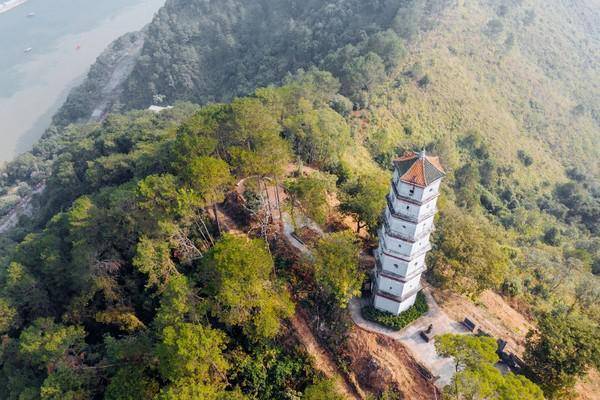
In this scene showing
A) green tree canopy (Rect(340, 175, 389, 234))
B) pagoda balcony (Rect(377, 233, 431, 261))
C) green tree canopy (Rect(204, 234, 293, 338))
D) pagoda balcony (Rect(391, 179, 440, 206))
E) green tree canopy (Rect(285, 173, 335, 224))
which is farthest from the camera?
green tree canopy (Rect(285, 173, 335, 224))

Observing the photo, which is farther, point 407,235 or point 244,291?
point 244,291

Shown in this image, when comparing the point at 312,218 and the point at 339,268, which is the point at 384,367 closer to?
the point at 339,268

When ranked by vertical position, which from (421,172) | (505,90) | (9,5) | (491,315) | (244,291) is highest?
(421,172)

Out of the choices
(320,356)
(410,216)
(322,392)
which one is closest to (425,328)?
(320,356)

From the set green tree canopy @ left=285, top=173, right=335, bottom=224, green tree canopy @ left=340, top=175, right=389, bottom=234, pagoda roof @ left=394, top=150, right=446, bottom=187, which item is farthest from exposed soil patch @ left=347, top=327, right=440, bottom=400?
pagoda roof @ left=394, top=150, right=446, bottom=187

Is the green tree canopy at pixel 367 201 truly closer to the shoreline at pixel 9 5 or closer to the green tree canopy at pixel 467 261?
the green tree canopy at pixel 467 261

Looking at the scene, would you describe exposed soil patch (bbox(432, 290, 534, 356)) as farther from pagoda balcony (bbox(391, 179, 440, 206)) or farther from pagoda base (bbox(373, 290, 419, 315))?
pagoda balcony (bbox(391, 179, 440, 206))
